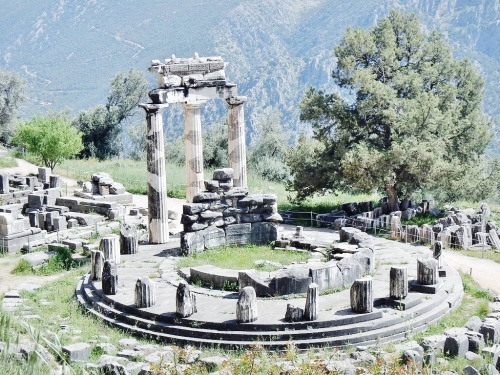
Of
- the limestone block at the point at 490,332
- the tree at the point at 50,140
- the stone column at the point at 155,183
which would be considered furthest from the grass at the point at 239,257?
the tree at the point at 50,140

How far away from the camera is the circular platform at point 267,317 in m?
17.8

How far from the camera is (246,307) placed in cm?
1808

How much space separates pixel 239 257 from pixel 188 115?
8.22 metres

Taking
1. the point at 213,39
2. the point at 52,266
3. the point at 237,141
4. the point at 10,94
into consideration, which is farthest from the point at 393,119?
the point at 213,39

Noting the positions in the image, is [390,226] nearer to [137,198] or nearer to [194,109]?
[194,109]

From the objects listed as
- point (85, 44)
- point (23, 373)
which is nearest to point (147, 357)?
point (23, 373)

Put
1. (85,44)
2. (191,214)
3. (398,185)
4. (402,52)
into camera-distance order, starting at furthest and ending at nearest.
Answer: (85,44) < (402,52) < (398,185) < (191,214)

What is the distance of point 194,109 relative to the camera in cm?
3052

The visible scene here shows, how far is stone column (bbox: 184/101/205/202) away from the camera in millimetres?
30578

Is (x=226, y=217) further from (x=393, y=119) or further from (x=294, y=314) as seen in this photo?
(x=393, y=119)

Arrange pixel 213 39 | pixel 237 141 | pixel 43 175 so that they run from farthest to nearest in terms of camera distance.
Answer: pixel 213 39 < pixel 43 175 < pixel 237 141

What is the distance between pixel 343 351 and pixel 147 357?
4.27m

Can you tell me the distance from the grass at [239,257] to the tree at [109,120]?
36507 mm

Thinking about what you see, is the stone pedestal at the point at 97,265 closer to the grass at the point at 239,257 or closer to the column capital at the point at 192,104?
the grass at the point at 239,257
